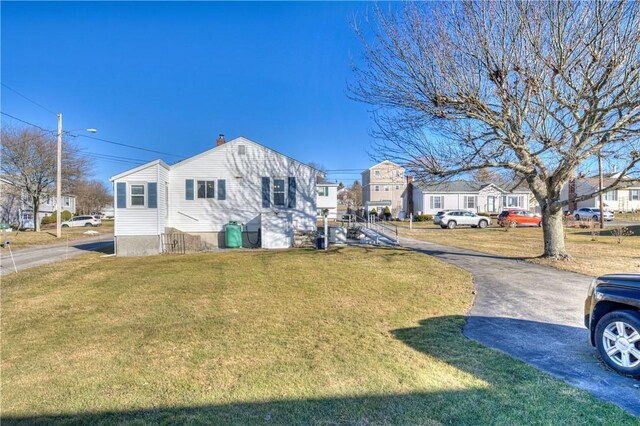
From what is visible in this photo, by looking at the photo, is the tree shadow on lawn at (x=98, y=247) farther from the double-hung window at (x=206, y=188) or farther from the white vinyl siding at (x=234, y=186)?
the double-hung window at (x=206, y=188)

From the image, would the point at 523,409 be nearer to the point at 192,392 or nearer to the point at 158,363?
the point at 192,392

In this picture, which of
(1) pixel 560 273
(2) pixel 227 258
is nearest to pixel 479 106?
(1) pixel 560 273

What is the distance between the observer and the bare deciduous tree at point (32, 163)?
29984 millimetres

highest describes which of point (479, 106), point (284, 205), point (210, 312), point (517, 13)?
point (517, 13)

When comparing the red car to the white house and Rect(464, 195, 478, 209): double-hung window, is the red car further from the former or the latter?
the white house

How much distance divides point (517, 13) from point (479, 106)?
2.40 meters

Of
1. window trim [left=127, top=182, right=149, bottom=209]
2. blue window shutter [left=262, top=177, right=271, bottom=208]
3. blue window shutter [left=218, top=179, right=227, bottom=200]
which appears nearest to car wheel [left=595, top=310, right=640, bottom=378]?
blue window shutter [left=262, top=177, right=271, bottom=208]

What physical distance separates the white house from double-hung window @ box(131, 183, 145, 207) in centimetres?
102

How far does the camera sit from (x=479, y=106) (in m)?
10.3

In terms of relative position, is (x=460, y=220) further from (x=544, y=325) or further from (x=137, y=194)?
(x=544, y=325)

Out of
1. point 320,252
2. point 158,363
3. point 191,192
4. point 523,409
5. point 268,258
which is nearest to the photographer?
point 523,409

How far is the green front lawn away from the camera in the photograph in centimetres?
296

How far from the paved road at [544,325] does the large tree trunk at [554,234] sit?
63.6 inches

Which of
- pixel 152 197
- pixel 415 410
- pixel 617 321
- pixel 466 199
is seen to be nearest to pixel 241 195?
pixel 152 197
